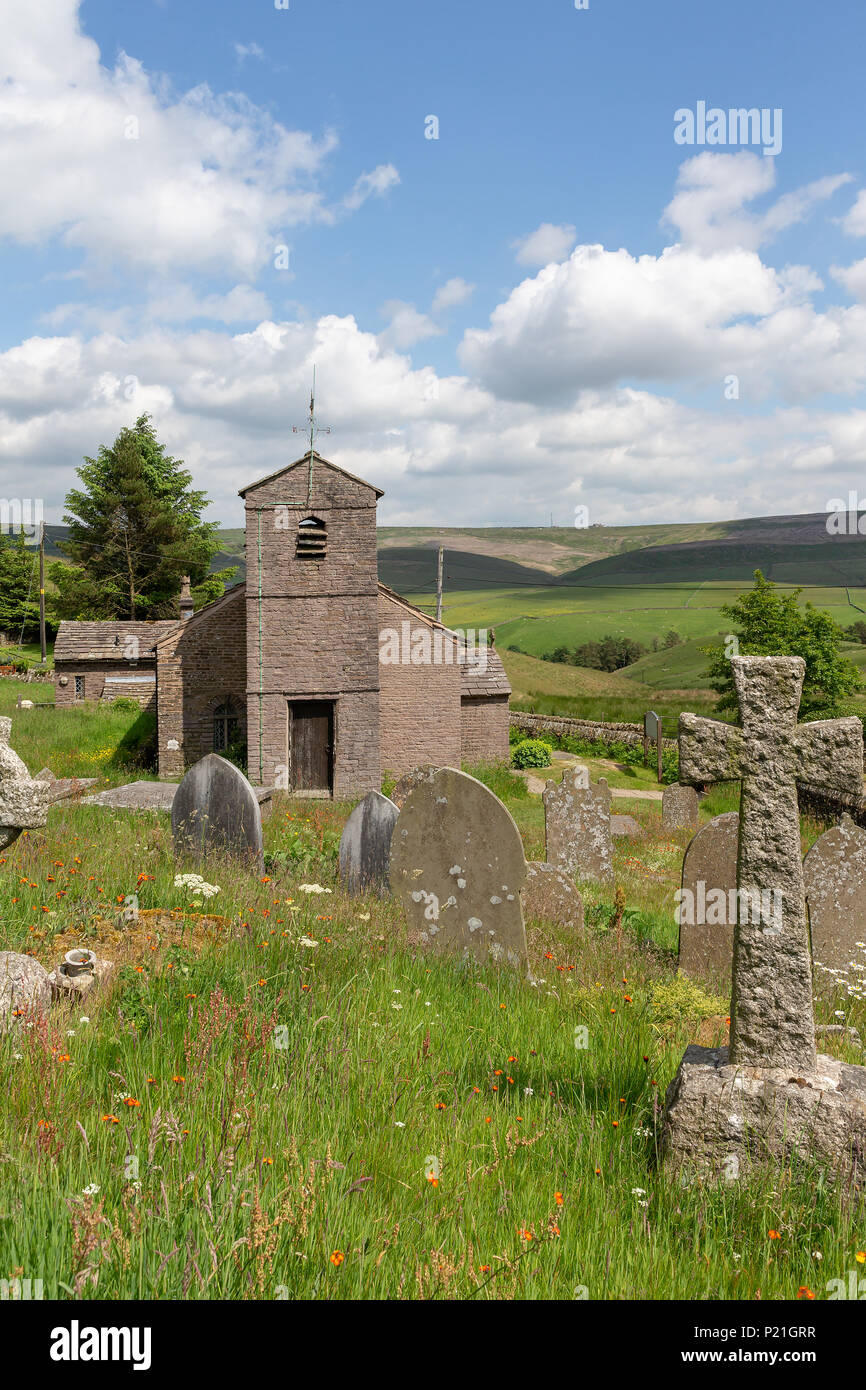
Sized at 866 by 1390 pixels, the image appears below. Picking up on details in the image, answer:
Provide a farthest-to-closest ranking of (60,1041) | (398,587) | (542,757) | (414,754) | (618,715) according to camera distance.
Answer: (398,587)
(618,715)
(542,757)
(414,754)
(60,1041)

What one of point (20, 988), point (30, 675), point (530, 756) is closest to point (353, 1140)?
point (20, 988)

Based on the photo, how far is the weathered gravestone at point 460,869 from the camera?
6.71 metres

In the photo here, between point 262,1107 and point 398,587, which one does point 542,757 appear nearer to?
point 262,1107

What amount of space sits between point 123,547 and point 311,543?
1258 inches

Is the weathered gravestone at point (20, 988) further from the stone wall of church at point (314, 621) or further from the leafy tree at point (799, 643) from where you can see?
the leafy tree at point (799, 643)

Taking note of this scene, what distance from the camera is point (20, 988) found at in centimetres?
398

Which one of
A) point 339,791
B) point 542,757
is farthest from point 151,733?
point 542,757

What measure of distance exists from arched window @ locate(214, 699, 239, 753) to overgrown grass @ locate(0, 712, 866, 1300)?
63.5ft

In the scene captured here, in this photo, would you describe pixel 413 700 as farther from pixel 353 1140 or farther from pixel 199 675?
pixel 353 1140

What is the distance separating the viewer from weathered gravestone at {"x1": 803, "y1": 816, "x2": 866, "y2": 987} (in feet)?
26.1

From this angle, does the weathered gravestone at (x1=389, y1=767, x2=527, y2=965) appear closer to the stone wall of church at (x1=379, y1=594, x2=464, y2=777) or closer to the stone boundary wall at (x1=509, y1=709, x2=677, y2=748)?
the stone wall of church at (x1=379, y1=594, x2=464, y2=777)
